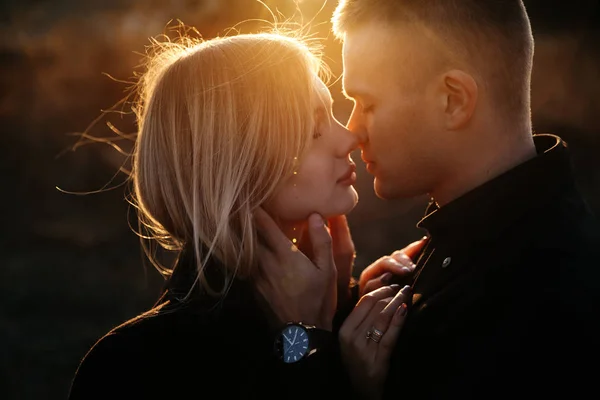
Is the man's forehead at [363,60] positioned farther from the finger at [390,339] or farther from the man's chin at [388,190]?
the finger at [390,339]

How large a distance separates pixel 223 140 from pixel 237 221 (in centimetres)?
28

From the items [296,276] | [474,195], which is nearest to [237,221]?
[296,276]

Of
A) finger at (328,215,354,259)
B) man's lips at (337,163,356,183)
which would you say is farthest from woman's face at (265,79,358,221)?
finger at (328,215,354,259)

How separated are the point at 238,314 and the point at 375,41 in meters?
1.01

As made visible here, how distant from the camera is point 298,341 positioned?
2.31m

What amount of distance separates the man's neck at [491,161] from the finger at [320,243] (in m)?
0.48

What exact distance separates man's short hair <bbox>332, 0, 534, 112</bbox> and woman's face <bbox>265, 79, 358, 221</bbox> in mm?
415

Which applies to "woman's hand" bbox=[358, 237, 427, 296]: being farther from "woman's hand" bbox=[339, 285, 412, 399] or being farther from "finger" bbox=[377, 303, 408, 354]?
"finger" bbox=[377, 303, 408, 354]

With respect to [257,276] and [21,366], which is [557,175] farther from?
[21,366]

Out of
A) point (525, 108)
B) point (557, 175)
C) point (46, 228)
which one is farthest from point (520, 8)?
point (46, 228)

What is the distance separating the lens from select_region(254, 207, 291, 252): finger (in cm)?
255

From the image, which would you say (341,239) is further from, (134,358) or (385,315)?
(134,358)

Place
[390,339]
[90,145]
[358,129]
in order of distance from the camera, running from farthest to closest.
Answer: [90,145]
[358,129]
[390,339]

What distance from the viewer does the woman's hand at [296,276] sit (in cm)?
247
